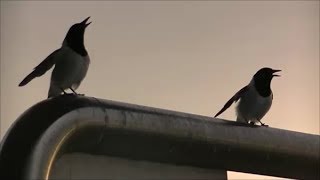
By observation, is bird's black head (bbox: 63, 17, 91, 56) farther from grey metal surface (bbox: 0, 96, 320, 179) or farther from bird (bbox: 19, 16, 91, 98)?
grey metal surface (bbox: 0, 96, 320, 179)

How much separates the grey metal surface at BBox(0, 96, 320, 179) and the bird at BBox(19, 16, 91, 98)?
1.50 ft

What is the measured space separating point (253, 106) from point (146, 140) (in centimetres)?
98

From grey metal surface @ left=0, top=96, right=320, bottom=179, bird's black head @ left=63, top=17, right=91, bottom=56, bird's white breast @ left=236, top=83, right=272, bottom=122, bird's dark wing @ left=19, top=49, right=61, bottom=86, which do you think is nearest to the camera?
grey metal surface @ left=0, top=96, right=320, bottom=179

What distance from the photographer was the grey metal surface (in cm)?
117

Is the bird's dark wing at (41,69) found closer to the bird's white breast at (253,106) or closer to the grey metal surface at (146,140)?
the grey metal surface at (146,140)

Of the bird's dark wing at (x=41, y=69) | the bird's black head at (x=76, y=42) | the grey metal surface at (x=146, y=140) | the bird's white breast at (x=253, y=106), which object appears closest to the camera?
the grey metal surface at (x=146, y=140)

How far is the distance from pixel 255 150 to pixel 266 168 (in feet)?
0.48

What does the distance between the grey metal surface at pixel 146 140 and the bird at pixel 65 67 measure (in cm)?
46

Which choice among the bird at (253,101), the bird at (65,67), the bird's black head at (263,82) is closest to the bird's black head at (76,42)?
the bird at (65,67)

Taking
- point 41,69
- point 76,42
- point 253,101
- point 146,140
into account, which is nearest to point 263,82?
point 253,101

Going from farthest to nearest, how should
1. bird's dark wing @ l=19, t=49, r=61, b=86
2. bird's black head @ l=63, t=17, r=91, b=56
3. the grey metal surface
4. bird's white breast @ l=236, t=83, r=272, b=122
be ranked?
bird's white breast @ l=236, t=83, r=272, b=122 → bird's black head @ l=63, t=17, r=91, b=56 → bird's dark wing @ l=19, t=49, r=61, b=86 → the grey metal surface

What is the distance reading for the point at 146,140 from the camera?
1.40 metres

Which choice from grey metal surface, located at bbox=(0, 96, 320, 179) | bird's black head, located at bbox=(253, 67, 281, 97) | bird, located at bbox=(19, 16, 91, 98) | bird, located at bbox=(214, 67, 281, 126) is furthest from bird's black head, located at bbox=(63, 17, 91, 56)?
bird's black head, located at bbox=(253, 67, 281, 97)

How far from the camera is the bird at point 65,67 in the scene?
5.95ft
